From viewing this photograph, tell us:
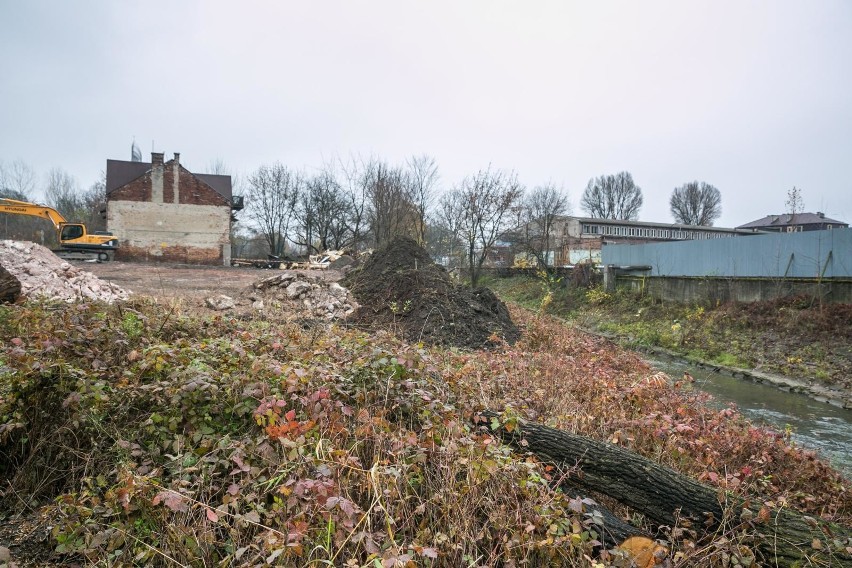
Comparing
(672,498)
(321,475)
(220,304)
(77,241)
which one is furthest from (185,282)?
(672,498)

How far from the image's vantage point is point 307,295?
46.5 ft

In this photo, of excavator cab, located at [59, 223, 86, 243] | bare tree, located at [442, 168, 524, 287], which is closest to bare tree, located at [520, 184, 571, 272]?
bare tree, located at [442, 168, 524, 287]

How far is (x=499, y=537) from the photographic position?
10.2 feet

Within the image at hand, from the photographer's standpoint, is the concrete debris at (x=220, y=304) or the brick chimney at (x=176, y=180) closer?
the concrete debris at (x=220, y=304)

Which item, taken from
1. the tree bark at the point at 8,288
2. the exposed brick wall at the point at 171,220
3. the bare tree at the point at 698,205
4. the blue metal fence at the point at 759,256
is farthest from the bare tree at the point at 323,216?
the bare tree at the point at 698,205

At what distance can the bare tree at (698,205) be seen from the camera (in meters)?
70.0

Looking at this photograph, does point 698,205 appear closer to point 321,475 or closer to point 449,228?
point 449,228

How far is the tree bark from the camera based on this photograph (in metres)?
7.82

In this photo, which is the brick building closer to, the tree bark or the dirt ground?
the dirt ground

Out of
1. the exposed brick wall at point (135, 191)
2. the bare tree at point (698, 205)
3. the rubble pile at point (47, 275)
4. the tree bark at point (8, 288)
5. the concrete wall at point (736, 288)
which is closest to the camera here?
the tree bark at point (8, 288)

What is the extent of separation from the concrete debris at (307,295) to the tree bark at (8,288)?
190 inches

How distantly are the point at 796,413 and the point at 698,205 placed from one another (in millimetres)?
68423

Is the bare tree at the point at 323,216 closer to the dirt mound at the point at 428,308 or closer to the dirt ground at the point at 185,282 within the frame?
the dirt ground at the point at 185,282

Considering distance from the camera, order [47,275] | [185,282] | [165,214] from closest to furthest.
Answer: [47,275] < [185,282] < [165,214]
